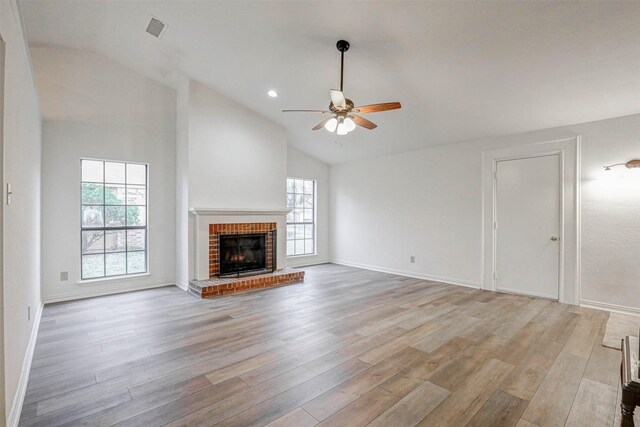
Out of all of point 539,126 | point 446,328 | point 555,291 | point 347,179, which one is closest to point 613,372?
point 446,328

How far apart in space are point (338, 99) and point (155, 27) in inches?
105

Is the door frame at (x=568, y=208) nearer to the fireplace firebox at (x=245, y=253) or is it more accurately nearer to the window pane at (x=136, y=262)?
the fireplace firebox at (x=245, y=253)

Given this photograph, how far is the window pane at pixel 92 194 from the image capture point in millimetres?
4688

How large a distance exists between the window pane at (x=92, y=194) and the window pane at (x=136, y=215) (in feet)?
1.38

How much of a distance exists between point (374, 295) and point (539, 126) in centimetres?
348

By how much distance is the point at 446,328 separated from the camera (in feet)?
11.3

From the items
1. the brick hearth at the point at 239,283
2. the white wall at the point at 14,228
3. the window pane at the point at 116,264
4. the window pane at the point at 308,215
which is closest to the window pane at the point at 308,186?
the window pane at the point at 308,215

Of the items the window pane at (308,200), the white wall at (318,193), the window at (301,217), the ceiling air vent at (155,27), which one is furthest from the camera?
the window pane at (308,200)

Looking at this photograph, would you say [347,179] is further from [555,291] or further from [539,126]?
[555,291]

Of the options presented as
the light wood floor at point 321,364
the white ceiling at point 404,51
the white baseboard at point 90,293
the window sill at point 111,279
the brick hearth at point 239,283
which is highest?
the white ceiling at point 404,51

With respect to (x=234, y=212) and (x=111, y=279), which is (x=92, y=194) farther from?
(x=234, y=212)

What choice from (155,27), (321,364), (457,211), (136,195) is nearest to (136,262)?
(136,195)

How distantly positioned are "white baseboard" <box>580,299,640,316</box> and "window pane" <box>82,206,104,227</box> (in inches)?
283

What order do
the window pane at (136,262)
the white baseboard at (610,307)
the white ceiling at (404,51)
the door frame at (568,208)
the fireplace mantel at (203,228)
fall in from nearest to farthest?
the white ceiling at (404,51), the white baseboard at (610,307), the door frame at (568,208), the fireplace mantel at (203,228), the window pane at (136,262)
